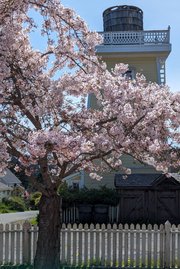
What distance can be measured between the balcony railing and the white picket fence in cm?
1312

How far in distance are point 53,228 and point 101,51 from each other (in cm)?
1387

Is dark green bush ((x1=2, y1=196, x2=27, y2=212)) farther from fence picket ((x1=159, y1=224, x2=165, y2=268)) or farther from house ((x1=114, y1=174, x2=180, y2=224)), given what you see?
fence picket ((x1=159, y1=224, x2=165, y2=268))

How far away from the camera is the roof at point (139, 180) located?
62.0ft

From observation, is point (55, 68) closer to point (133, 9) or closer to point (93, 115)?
point (93, 115)

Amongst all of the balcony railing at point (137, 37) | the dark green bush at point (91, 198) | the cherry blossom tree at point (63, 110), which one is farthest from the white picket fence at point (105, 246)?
the balcony railing at point (137, 37)

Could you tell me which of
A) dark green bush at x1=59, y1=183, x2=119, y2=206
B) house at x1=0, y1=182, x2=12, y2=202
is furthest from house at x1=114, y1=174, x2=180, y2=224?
house at x1=0, y1=182, x2=12, y2=202

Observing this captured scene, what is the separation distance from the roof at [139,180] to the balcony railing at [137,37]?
615 cm

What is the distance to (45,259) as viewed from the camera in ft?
30.6

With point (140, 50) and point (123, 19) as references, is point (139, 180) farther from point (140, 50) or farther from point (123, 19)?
point (123, 19)

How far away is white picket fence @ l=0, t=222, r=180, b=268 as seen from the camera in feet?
36.0

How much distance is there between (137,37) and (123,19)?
11.4ft

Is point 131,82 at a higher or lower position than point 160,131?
higher

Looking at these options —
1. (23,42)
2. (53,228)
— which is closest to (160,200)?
(53,228)

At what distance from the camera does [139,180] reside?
20016 millimetres
